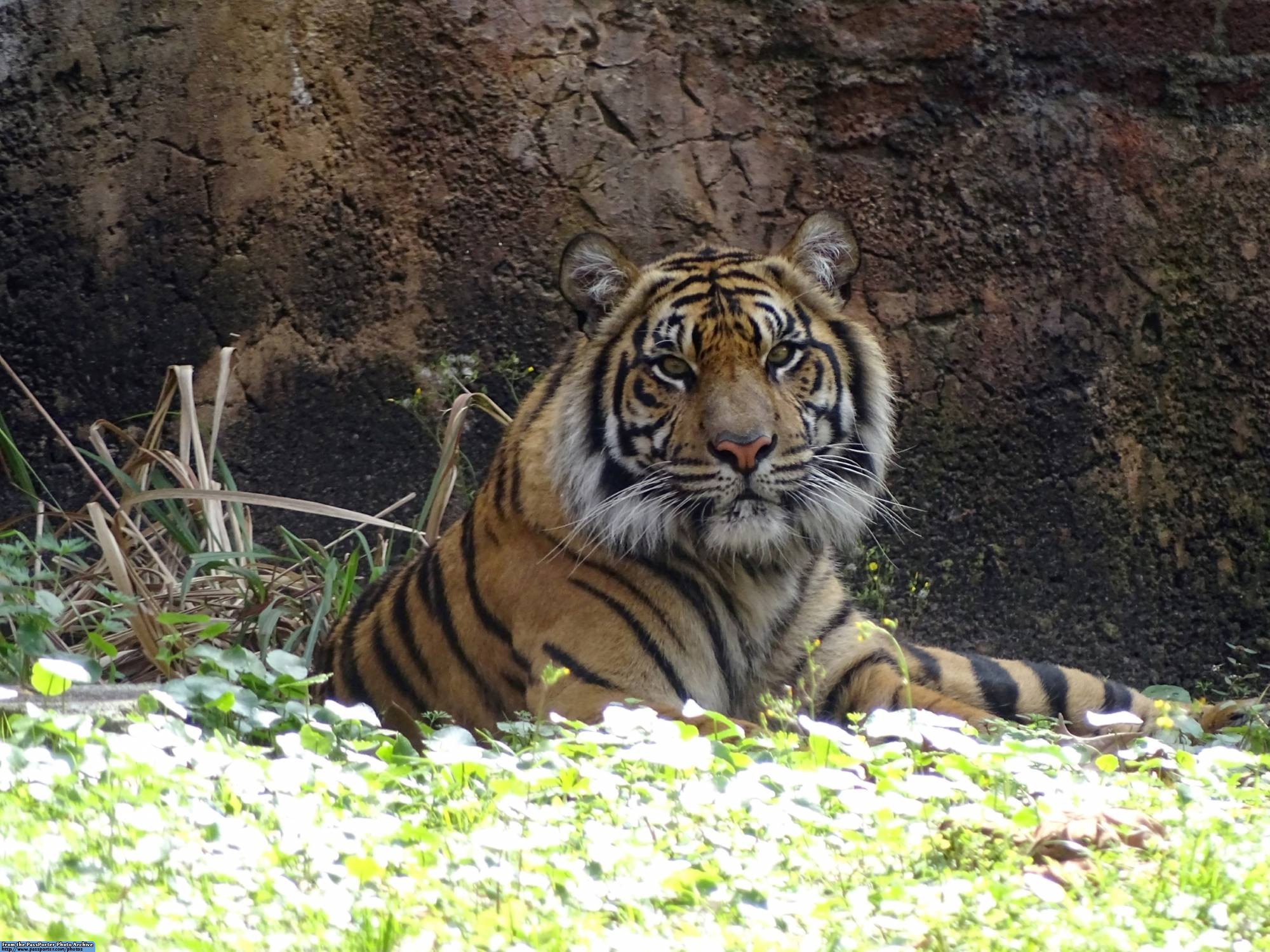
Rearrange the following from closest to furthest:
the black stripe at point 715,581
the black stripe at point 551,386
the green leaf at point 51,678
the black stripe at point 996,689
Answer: the green leaf at point 51,678, the black stripe at point 715,581, the black stripe at point 551,386, the black stripe at point 996,689

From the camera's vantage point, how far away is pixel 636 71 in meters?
5.38

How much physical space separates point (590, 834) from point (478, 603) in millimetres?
1727

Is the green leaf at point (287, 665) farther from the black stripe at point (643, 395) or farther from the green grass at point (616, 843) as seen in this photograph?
the black stripe at point (643, 395)

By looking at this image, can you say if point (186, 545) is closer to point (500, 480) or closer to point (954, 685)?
point (500, 480)

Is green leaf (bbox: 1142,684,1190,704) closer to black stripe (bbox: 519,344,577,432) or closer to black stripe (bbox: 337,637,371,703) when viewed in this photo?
black stripe (bbox: 519,344,577,432)

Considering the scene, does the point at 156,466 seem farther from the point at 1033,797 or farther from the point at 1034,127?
the point at 1033,797

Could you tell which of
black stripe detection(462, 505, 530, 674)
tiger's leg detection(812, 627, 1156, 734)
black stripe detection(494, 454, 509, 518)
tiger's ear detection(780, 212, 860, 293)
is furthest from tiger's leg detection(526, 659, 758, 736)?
tiger's ear detection(780, 212, 860, 293)

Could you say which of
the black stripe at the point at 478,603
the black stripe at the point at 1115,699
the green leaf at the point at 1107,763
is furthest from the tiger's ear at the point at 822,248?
→ the green leaf at the point at 1107,763

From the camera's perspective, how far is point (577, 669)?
3764mm

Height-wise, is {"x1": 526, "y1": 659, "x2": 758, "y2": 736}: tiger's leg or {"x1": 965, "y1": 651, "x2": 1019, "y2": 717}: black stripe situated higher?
{"x1": 526, "y1": 659, "x2": 758, "y2": 736}: tiger's leg

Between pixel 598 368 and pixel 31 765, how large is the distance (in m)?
2.04

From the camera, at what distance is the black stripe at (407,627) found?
4098 millimetres

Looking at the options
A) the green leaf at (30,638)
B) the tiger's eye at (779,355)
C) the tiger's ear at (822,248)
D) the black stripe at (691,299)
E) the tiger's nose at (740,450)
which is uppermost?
the tiger's ear at (822,248)

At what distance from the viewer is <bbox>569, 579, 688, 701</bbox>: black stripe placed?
3836mm
